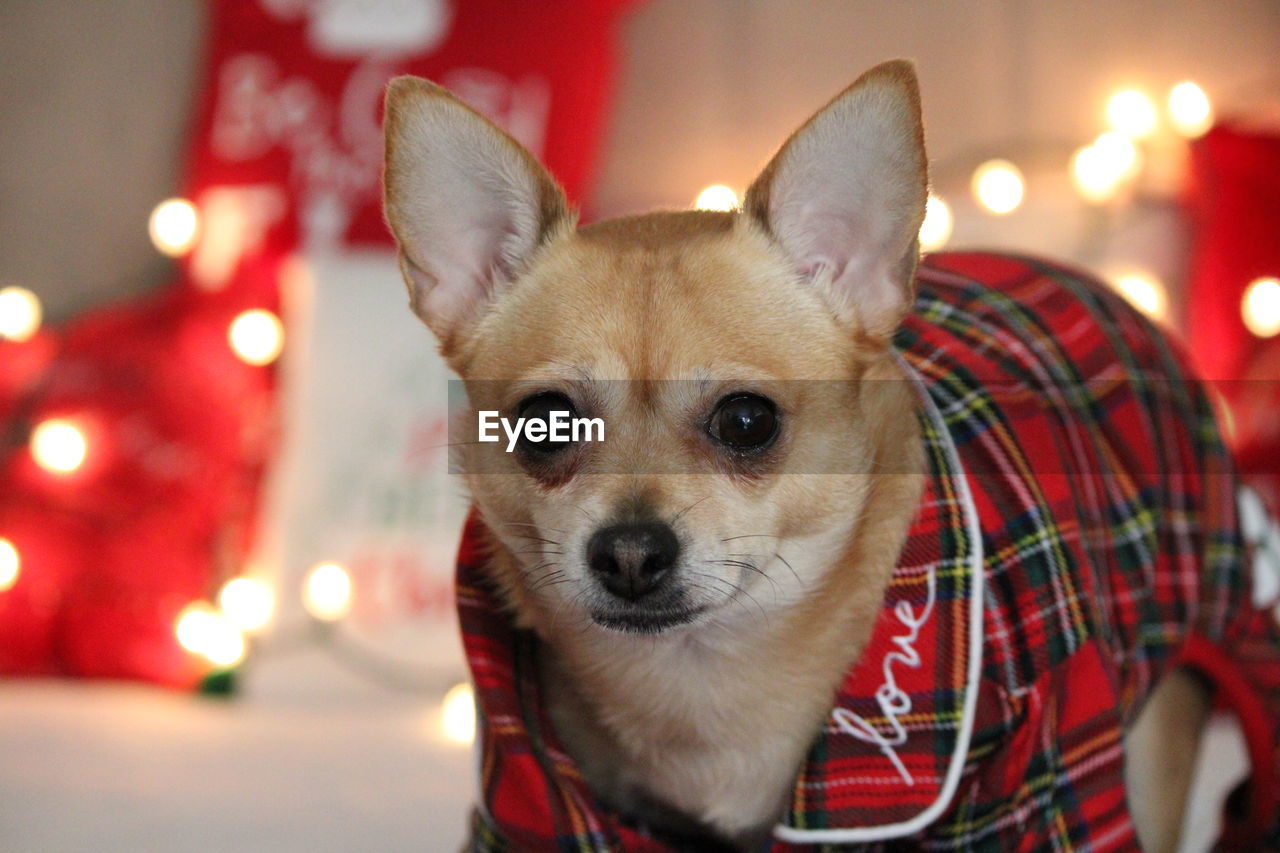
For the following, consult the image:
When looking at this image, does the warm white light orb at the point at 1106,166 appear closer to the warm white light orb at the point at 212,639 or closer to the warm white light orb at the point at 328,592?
the warm white light orb at the point at 328,592

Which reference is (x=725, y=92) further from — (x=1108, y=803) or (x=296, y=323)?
(x=1108, y=803)

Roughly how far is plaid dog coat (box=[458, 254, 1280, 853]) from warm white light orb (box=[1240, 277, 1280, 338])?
67cm

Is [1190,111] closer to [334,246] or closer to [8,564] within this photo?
[334,246]

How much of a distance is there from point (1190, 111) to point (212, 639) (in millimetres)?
1947

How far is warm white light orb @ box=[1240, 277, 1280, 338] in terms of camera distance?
76.2 inches

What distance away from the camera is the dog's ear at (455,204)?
42.1 inches

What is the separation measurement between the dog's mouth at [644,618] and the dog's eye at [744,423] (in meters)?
0.16

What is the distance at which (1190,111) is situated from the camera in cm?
207

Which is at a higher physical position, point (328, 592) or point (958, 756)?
point (328, 592)

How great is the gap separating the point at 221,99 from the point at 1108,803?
1949mm

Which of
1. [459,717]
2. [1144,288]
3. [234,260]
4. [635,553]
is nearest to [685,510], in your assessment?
[635,553]

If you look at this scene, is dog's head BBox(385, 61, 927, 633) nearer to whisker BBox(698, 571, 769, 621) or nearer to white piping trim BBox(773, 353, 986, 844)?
whisker BBox(698, 571, 769, 621)

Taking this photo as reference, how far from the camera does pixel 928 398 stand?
3.71ft

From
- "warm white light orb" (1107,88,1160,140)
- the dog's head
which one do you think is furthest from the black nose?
"warm white light orb" (1107,88,1160,140)
